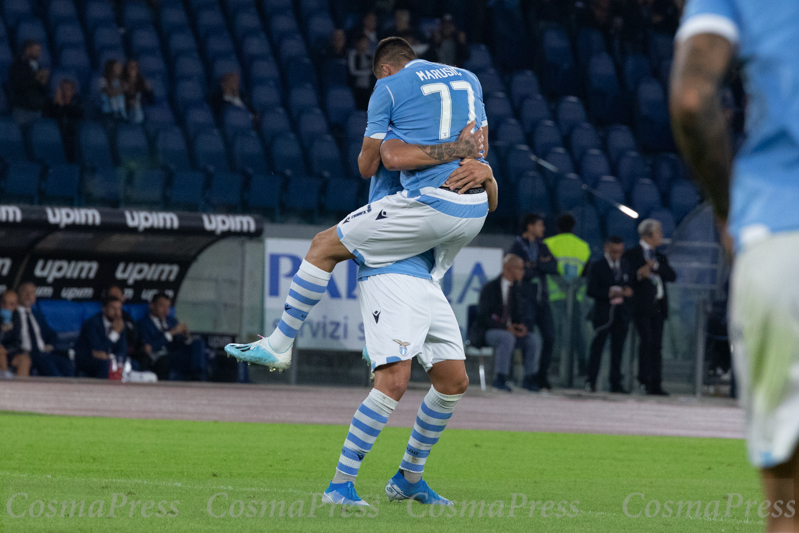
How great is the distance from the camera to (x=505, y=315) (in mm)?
15406

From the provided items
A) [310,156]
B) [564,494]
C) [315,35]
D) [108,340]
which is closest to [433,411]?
[564,494]

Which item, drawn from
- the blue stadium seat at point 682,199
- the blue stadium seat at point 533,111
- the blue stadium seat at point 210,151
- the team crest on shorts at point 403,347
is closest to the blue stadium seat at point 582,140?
the blue stadium seat at point 533,111

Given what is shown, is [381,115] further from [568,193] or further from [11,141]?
[11,141]

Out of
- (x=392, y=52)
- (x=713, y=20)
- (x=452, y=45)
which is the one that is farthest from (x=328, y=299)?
(x=713, y=20)

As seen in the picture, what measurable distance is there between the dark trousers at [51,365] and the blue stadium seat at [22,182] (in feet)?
7.05

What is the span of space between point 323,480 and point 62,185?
31.9 feet

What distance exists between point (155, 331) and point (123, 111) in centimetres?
409

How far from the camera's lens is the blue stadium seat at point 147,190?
50.8ft

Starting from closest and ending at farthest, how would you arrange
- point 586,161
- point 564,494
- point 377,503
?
point 377,503, point 564,494, point 586,161

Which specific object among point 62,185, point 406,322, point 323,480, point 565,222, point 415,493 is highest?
point 406,322

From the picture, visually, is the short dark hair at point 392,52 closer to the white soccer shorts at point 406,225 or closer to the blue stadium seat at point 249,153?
the white soccer shorts at point 406,225

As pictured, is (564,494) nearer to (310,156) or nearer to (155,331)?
(155,331)

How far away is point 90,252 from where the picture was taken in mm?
15305

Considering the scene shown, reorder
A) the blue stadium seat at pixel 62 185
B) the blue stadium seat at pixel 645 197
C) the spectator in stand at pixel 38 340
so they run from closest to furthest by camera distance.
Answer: the spectator in stand at pixel 38 340 < the blue stadium seat at pixel 62 185 < the blue stadium seat at pixel 645 197
